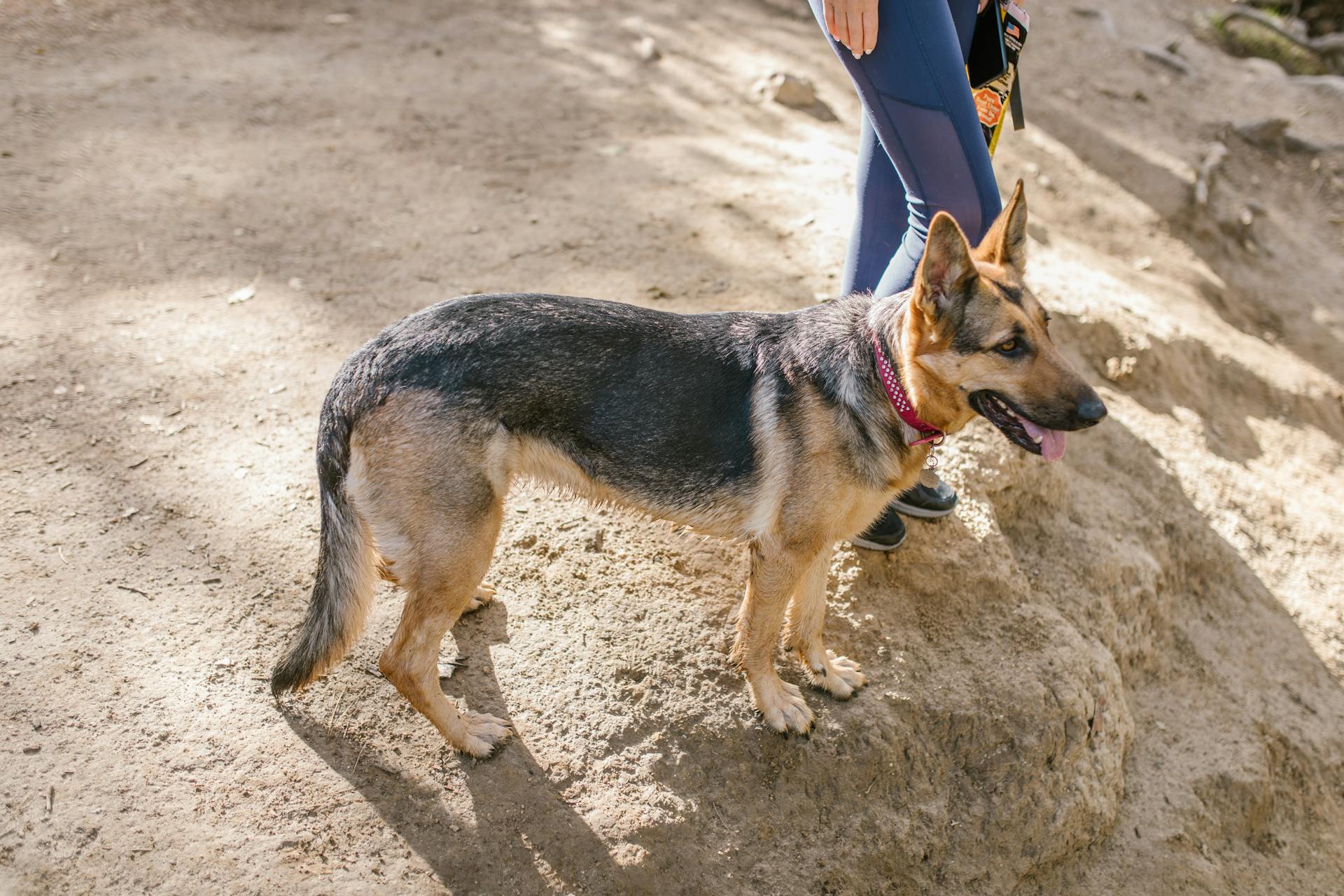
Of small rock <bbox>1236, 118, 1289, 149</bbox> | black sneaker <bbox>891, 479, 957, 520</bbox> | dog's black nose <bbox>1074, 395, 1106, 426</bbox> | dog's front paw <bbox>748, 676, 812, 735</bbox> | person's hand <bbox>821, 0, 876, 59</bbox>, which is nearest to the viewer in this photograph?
dog's black nose <bbox>1074, 395, 1106, 426</bbox>

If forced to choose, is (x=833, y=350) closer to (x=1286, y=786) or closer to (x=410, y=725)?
(x=410, y=725)

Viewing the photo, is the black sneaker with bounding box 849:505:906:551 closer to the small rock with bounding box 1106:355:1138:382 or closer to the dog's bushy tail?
the dog's bushy tail

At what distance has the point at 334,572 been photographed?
3092mm

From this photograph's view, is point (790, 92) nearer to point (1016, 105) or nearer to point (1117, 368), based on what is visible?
point (1117, 368)

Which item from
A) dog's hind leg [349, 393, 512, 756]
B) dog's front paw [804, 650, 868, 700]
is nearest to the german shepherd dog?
dog's hind leg [349, 393, 512, 756]

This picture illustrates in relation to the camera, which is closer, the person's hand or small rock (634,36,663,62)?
the person's hand

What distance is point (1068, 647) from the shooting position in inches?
158

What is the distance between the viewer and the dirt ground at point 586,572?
3.23 meters

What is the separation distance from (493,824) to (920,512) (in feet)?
7.67

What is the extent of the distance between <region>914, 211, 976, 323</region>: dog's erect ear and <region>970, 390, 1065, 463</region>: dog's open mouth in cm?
35

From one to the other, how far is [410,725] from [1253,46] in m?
14.6

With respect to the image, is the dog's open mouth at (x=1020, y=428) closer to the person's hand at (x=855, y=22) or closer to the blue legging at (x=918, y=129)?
the blue legging at (x=918, y=129)

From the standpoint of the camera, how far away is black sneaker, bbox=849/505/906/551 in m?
4.01

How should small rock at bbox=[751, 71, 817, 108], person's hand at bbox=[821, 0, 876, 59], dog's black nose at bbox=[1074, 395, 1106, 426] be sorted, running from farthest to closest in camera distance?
small rock at bbox=[751, 71, 817, 108]
person's hand at bbox=[821, 0, 876, 59]
dog's black nose at bbox=[1074, 395, 1106, 426]
